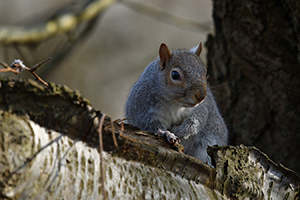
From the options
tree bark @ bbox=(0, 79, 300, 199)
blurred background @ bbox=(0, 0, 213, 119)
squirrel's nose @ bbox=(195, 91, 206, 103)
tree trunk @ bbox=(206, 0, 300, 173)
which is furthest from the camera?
blurred background @ bbox=(0, 0, 213, 119)

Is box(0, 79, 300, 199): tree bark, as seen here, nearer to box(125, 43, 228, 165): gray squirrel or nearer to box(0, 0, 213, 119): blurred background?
box(125, 43, 228, 165): gray squirrel

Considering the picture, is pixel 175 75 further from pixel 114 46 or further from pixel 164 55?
pixel 114 46

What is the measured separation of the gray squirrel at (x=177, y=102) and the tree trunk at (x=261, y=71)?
309 millimetres

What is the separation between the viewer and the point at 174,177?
1.14 m

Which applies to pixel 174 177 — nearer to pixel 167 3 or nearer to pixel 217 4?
pixel 217 4

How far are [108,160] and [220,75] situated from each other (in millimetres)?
1613

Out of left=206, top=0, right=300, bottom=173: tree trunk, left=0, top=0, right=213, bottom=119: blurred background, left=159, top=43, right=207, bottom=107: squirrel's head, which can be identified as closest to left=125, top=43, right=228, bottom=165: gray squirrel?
left=159, top=43, right=207, bottom=107: squirrel's head

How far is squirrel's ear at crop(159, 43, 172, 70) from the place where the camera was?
196 centimetres

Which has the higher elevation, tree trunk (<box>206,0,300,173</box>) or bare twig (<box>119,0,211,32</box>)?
bare twig (<box>119,0,211,32</box>)

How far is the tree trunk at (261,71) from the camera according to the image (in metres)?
2.06

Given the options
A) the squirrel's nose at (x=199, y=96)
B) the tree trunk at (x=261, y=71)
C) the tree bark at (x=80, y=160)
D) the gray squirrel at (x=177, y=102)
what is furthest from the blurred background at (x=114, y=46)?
the tree bark at (x=80, y=160)

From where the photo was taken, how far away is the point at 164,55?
6.49ft

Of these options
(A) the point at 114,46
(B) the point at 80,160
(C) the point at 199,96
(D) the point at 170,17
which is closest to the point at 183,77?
(C) the point at 199,96

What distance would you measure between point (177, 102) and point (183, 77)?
0.48 ft
